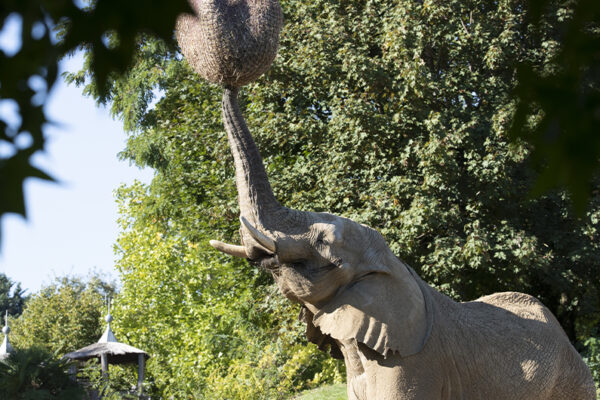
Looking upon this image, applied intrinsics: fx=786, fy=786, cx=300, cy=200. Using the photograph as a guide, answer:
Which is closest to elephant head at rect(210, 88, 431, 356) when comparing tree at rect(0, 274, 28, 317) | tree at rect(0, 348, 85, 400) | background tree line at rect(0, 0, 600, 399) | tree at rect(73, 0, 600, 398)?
tree at rect(0, 348, 85, 400)

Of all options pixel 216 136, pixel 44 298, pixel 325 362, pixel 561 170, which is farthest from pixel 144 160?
pixel 561 170

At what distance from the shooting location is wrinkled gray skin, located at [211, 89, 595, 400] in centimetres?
548

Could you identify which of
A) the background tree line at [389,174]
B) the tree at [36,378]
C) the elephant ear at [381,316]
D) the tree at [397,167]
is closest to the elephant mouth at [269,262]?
the elephant ear at [381,316]

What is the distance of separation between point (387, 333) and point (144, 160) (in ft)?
56.3

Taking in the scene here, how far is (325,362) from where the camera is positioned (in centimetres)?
1491

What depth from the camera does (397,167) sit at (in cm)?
1345

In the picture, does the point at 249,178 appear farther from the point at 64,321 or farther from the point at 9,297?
the point at 9,297

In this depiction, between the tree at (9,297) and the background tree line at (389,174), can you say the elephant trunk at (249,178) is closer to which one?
the background tree line at (389,174)

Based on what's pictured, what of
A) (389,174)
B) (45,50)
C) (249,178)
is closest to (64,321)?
(389,174)

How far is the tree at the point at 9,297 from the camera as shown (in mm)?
56750

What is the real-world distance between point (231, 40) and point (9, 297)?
5696cm

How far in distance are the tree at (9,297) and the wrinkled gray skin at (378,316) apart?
52779 millimetres

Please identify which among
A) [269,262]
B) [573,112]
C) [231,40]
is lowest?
[573,112]

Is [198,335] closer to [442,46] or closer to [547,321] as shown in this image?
[442,46]
